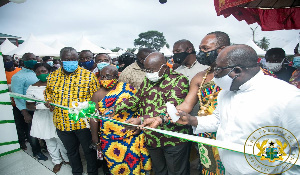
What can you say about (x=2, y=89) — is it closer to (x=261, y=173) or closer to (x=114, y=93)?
(x=114, y=93)

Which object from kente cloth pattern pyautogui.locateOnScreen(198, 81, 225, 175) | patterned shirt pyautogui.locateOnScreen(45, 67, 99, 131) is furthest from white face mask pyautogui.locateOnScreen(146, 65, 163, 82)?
patterned shirt pyautogui.locateOnScreen(45, 67, 99, 131)

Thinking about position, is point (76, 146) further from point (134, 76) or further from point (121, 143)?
point (134, 76)

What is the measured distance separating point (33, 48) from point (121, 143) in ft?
38.9

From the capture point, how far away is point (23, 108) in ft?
13.0

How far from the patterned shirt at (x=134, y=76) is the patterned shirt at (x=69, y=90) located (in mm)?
504

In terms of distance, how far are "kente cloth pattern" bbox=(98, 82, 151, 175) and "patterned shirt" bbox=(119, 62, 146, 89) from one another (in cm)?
26

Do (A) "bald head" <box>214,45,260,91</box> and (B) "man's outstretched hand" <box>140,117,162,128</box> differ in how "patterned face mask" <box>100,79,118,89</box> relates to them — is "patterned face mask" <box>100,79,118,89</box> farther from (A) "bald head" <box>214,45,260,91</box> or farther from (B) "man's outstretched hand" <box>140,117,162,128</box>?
(A) "bald head" <box>214,45,260,91</box>

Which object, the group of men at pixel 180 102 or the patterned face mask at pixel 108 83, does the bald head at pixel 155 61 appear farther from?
the patterned face mask at pixel 108 83

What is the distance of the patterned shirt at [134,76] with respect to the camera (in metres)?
3.19

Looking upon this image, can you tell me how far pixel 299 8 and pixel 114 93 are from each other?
3352 millimetres

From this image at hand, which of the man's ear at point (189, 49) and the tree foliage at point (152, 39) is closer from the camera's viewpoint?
the man's ear at point (189, 49)

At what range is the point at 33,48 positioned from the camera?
39.2 feet

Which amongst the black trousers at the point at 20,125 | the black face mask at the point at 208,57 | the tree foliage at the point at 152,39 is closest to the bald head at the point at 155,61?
the black face mask at the point at 208,57

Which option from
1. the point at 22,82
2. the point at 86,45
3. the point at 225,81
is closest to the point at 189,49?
the point at 225,81
